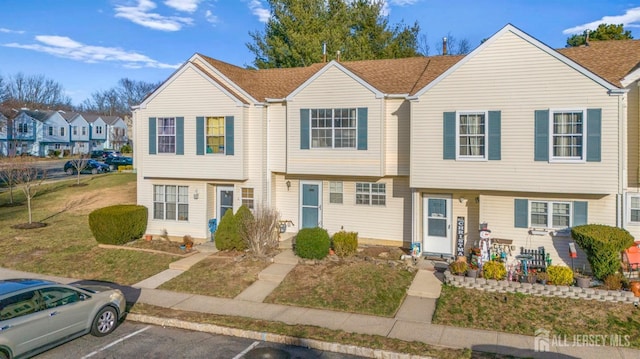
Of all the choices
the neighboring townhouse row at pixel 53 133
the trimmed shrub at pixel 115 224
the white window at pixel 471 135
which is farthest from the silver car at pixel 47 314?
the neighboring townhouse row at pixel 53 133

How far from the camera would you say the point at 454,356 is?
9.34 m

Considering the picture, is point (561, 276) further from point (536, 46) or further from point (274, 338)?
point (274, 338)

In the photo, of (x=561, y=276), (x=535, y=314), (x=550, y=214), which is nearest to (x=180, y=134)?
(x=550, y=214)

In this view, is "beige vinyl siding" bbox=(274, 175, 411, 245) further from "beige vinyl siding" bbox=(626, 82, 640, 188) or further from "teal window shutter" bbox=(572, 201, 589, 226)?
"beige vinyl siding" bbox=(626, 82, 640, 188)

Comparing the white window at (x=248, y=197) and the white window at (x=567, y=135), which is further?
the white window at (x=248, y=197)

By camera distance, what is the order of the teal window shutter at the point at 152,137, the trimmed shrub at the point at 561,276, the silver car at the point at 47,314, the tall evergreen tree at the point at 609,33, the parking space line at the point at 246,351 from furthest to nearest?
the tall evergreen tree at the point at 609,33
the teal window shutter at the point at 152,137
the trimmed shrub at the point at 561,276
the parking space line at the point at 246,351
the silver car at the point at 47,314

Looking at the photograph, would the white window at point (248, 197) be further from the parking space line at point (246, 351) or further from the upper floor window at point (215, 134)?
the parking space line at point (246, 351)

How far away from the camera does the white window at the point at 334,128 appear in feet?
58.2

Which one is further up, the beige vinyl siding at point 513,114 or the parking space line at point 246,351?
the beige vinyl siding at point 513,114

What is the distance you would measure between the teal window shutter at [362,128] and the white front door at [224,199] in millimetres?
6082

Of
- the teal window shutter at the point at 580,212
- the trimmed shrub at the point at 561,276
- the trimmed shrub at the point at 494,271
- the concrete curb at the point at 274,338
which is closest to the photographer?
the concrete curb at the point at 274,338

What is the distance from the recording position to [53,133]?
73562 millimetres

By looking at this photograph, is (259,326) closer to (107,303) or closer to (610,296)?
(107,303)

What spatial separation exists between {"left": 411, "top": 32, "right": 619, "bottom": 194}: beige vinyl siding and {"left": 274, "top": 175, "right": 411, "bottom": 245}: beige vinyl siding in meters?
1.93
